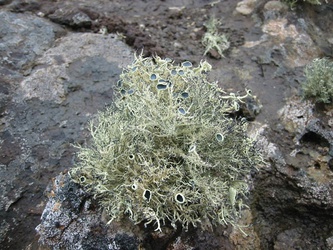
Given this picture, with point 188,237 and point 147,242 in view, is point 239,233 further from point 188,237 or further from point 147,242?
point 147,242

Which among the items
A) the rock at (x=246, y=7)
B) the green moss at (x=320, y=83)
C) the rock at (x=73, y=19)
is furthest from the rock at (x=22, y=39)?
the green moss at (x=320, y=83)

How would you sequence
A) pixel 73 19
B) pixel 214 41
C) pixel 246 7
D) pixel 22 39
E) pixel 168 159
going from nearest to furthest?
1. pixel 168 159
2. pixel 22 39
3. pixel 214 41
4. pixel 73 19
5. pixel 246 7

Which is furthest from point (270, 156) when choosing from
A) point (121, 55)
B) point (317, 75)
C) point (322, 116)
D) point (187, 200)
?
point (121, 55)

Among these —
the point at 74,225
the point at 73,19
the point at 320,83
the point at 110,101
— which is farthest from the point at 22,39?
the point at 320,83

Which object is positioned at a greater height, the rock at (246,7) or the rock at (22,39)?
the rock at (246,7)

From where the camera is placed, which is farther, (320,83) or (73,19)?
(73,19)

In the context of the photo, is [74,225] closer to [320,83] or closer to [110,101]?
[110,101]

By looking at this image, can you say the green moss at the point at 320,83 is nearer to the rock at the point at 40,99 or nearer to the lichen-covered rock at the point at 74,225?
the rock at the point at 40,99
